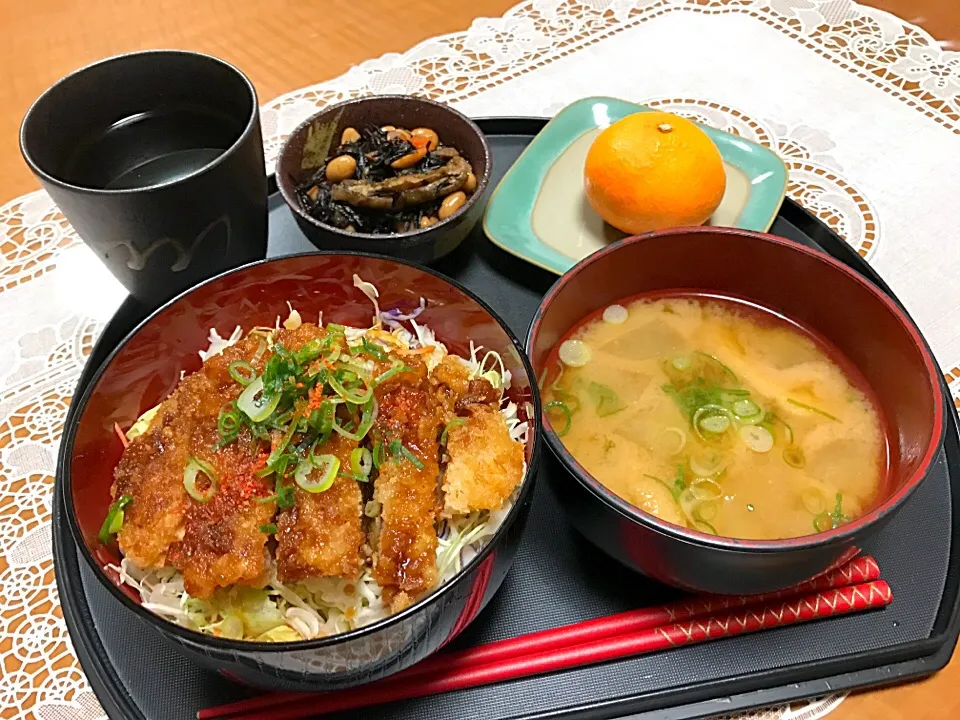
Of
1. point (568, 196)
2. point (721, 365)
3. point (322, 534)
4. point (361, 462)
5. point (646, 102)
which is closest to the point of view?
point (322, 534)

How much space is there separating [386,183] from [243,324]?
1.67ft

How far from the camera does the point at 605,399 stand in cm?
137

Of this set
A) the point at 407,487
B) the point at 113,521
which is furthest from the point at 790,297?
the point at 113,521

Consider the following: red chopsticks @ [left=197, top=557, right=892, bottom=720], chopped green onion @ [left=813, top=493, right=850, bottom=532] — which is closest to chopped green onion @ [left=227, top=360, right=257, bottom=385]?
red chopsticks @ [left=197, top=557, right=892, bottom=720]

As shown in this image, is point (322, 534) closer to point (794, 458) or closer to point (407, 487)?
point (407, 487)

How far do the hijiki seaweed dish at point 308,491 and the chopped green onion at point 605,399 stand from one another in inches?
7.2

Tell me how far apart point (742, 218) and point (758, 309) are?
0.33 metres

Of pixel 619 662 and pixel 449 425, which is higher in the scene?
pixel 449 425

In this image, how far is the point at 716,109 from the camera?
2.18 m

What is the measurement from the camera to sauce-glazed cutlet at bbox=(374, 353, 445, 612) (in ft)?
3.42

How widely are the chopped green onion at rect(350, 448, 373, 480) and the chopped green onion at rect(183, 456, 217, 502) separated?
0.21 meters

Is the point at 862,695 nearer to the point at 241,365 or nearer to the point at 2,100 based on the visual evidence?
the point at 241,365

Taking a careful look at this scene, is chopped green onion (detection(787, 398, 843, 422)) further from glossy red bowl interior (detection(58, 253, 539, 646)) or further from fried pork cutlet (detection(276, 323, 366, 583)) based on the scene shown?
fried pork cutlet (detection(276, 323, 366, 583))

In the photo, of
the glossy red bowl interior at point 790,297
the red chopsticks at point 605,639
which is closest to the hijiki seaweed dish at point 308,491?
the red chopsticks at point 605,639
